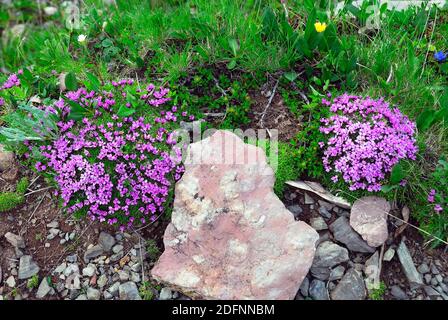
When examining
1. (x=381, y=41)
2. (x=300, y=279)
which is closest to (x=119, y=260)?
(x=300, y=279)

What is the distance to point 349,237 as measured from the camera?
4.07m

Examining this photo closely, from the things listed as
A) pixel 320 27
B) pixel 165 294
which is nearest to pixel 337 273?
pixel 165 294

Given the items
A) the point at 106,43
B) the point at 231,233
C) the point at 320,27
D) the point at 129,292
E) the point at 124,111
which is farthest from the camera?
the point at 106,43

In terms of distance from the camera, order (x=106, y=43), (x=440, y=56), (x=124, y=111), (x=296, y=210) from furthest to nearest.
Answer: (x=106, y=43) → (x=440, y=56) → (x=124, y=111) → (x=296, y=210)

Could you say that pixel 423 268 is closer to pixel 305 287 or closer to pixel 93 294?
pixel 305 287

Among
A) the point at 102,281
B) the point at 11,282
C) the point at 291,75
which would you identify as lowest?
the point at 11,282

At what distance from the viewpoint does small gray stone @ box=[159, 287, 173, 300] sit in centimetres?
389

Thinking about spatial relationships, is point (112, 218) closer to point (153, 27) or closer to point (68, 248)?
point (68, 248)

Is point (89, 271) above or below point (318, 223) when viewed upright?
below

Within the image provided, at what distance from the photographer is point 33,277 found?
13.1ft

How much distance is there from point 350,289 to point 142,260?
182cm

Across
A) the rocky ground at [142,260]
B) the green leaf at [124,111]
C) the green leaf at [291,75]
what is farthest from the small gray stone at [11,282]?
the green leaf at [291,75]

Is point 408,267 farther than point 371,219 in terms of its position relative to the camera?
No

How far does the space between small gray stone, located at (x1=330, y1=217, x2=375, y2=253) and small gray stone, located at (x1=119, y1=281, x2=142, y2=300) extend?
1820 mm
